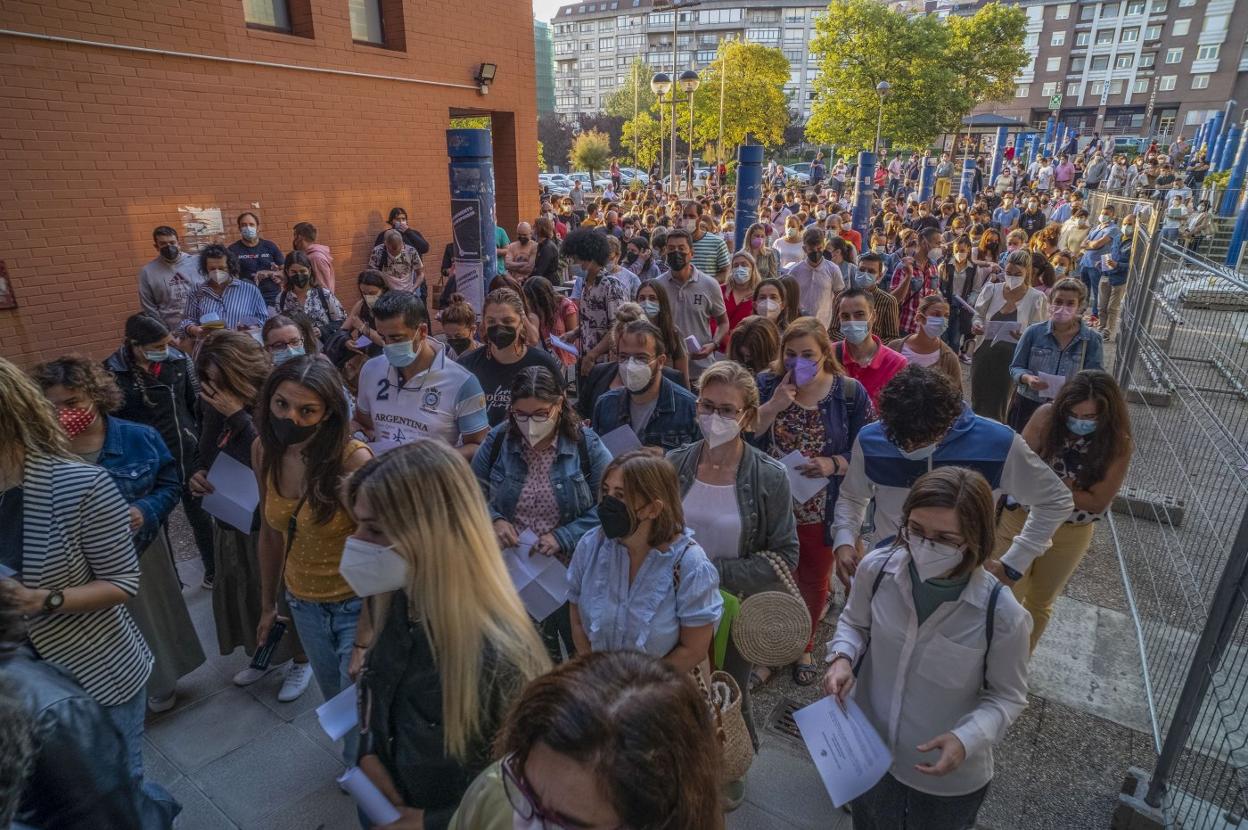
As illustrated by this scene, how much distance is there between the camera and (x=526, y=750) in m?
1.40

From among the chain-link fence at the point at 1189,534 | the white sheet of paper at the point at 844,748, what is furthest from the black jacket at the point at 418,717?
the chain-link fence at the point at 1189,534

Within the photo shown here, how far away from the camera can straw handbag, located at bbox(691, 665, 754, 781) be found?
8.84ft

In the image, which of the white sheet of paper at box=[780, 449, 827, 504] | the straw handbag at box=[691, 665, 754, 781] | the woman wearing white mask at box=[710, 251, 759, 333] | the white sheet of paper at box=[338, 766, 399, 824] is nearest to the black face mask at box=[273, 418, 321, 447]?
the white sheet of paper at box=[338, 766, 399, 824]

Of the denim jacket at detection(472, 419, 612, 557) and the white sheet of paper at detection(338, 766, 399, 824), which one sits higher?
the denim jacket at detection(472, 419, 612, 557)

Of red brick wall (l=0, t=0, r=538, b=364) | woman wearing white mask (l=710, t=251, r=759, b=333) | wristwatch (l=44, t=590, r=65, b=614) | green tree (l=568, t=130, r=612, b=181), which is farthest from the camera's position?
green tree (l=568, t=130, r=612, b=181)

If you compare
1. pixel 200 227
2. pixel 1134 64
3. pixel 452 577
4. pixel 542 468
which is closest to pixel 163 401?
Answer: pixel 542 468

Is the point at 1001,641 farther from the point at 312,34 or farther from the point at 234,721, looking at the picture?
the point at 312,34

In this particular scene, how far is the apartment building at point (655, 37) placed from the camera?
89750mm

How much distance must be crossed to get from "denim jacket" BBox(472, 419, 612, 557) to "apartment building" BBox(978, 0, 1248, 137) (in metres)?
67.3

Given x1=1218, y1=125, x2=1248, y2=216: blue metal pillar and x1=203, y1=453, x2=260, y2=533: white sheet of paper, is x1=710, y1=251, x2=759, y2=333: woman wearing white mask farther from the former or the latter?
x1=1218, y1=125, x2=1248, y2=216: blue metal pillar

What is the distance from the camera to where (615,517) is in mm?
2473

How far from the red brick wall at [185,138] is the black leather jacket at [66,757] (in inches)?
272

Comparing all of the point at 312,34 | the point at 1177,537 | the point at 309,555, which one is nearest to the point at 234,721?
the point at 309,555

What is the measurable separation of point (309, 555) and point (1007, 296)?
6522 mm
